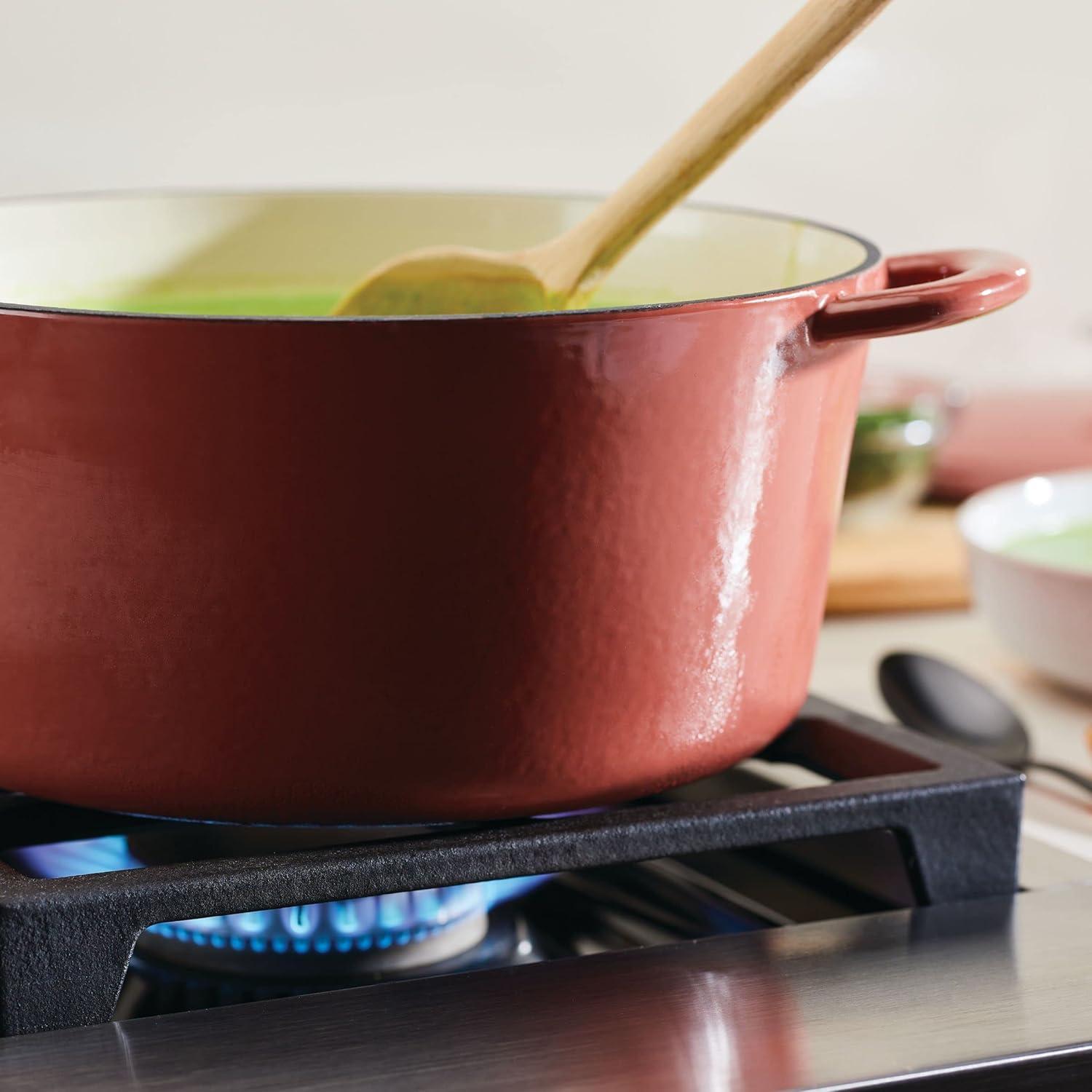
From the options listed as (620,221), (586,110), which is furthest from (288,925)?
(586,110)

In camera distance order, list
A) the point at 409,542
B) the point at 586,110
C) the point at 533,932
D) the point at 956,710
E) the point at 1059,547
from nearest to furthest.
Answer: the point at 409,542 < the point at 533,932 < the point at 956,710 < the point at 1059,547 < the point at 586,110

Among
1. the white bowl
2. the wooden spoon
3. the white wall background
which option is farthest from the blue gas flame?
the white wall background

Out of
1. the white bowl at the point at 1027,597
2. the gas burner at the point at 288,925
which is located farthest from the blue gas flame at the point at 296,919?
the white bowl at the point at 1027,597

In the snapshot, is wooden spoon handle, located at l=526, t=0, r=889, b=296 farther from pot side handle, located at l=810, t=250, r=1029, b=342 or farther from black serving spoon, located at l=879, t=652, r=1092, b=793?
black serving spoon, located at l=879, t=652, r=1092, b=793

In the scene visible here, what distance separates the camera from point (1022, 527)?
0.87 metres

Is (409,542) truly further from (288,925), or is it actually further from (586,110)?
(586,110)

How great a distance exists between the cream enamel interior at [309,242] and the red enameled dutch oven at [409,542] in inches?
5.0

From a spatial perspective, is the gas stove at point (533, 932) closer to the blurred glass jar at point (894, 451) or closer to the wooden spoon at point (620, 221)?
Result: the wooden spoon at point (620, 221)

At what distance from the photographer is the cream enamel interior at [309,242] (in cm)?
58

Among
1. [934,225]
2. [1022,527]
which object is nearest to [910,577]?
[1022,527]

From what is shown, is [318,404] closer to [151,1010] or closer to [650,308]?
[650,308]

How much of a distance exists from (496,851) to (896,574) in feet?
1.79

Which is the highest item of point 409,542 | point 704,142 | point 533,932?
point 704,142

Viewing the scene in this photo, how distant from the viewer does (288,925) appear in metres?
0.49
